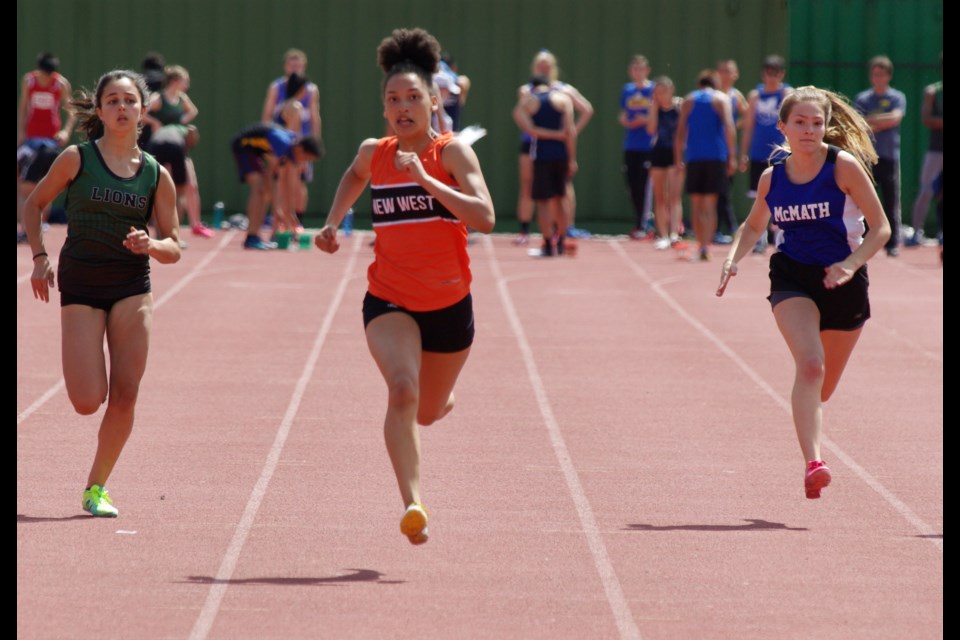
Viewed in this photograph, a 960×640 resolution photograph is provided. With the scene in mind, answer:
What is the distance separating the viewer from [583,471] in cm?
809

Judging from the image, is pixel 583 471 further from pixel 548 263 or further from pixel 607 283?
pixel 548 263

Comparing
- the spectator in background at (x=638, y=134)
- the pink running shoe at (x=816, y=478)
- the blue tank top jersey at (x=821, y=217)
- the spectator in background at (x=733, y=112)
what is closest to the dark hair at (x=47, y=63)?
the spectator in background at (x=638, y=134)

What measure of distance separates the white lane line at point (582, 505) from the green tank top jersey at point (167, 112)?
232 inches

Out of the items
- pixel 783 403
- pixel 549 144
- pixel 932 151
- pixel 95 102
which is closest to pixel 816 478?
pixel 783 403

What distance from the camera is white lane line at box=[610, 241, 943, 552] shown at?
7133 millimetres

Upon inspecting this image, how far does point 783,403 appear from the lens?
10.2 meters

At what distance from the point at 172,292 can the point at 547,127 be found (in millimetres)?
5197

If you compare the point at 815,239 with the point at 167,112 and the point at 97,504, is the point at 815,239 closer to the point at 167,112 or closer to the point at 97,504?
the point at 97,504

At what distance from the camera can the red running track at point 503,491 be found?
5.62 m

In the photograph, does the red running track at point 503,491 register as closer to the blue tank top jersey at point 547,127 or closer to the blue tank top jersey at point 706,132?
the blue tank top jersey at point 706,132
